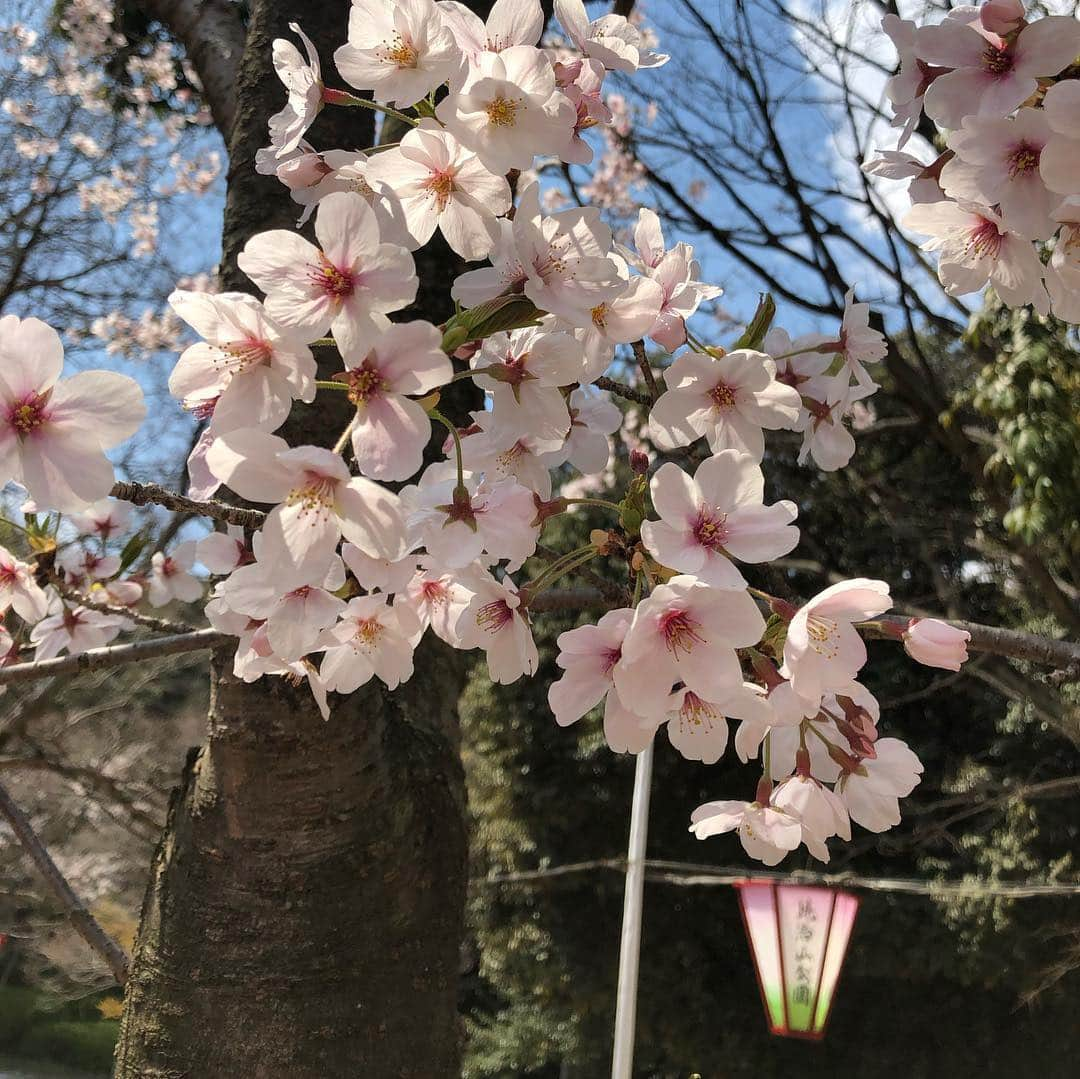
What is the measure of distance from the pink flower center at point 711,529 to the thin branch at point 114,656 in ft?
1.90

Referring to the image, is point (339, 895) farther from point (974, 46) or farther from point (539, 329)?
point (974, 46)

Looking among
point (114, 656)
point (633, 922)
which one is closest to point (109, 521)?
point (114, 656)

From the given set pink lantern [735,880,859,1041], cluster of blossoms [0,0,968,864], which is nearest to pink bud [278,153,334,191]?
cluster of blossoms [0,0,968,864]

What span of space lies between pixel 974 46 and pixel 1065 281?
0.15 metres

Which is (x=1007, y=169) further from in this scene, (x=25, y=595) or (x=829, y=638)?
(x=25, y=595)

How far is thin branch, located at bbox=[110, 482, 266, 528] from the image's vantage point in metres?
0.56

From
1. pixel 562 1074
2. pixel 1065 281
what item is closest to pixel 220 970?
pixel 1065 281

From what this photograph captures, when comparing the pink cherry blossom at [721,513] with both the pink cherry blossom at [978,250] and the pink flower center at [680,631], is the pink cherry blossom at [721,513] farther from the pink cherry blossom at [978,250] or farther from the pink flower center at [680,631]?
the pink cherry blossom at [978,250]

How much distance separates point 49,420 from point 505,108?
0.98 ft

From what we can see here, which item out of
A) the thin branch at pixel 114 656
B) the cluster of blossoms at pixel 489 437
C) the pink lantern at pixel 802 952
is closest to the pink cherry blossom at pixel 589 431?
the cluster of blossoms at pixel 489 437

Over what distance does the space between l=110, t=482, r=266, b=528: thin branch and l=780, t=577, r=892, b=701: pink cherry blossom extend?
32 cm

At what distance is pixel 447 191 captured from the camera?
21.6 inches

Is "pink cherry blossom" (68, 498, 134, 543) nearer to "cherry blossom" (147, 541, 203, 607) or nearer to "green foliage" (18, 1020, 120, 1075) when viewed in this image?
"cherry blossom" (147, 541, 203, 607)

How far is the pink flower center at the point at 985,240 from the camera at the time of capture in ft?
2.01
